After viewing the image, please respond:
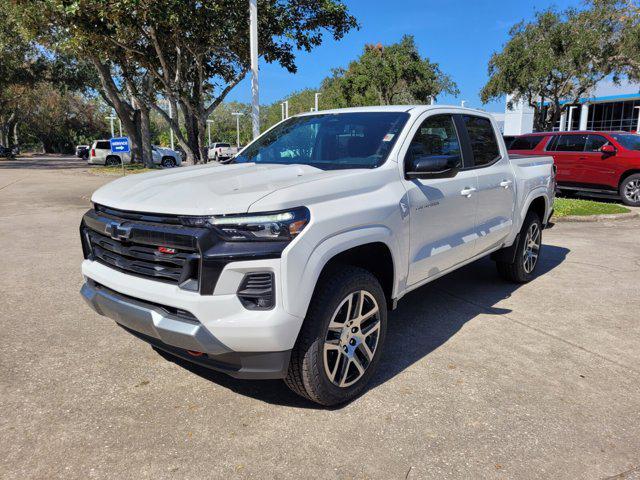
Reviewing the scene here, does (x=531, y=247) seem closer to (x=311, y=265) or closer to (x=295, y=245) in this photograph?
(x=311, y=265)

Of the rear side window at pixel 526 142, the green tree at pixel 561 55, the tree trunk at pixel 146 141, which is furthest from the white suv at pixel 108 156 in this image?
the rear side window at pixel 526 142

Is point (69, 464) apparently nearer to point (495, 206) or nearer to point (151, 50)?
point (495, 206)

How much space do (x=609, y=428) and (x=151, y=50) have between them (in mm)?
18975

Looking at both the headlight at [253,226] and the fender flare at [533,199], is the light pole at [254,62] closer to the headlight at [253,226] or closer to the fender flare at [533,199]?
the fender flare at [533,199]

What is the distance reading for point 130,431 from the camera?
9.61 feet

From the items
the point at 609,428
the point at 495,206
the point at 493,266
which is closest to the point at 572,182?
the point at 493,266

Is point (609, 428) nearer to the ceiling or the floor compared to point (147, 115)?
nearer to the floor

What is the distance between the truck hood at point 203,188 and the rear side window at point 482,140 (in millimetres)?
1848

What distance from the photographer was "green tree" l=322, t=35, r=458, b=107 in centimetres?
3544

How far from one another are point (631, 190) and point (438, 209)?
35.6 ft

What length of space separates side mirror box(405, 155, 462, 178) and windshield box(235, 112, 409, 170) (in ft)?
0.66

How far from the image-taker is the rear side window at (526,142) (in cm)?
1388

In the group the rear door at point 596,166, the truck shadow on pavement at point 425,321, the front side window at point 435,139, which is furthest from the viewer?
the rear door at point 596,166

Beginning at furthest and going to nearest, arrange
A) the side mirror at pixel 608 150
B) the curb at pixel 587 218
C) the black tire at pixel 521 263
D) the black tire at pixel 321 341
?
→ the side mirror at pixel 608 150
the curb at pixel 587 218
the black tire at pixel 521 263
the black tire at pixel 321 341
